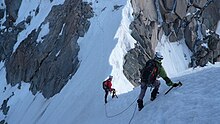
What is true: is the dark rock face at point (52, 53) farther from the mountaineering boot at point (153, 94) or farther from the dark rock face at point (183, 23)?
the mountaineering boot at point (153, 94)

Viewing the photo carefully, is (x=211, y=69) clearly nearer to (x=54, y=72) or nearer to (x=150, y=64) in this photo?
(x=150, y=64)

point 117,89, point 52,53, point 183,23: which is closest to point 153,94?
point 117,89

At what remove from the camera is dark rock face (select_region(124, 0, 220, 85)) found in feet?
108

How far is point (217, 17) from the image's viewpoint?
44.5 meters

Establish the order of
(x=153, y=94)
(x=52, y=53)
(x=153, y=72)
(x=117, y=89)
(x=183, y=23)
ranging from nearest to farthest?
(x=153, y=72) < (x=153, y=94) < (x=117, y=89) < (x=52, y=53) < (x=183, y=23)

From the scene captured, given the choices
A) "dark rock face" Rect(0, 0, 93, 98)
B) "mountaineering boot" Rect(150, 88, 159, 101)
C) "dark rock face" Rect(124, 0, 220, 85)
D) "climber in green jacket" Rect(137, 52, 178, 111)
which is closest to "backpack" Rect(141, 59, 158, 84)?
"climber in green jacket" Rect(137, 52, 178, 111)

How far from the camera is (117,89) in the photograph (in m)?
21.8

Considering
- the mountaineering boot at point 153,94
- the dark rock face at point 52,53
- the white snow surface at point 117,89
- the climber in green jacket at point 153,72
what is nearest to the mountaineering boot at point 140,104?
the white snow surface at point 117,89

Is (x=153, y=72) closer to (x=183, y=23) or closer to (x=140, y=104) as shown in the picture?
(x=140, y=104)

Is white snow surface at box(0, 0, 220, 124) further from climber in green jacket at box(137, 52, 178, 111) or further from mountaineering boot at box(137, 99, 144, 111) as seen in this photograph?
climber in green jacket at box(137, 52, 178, 111)

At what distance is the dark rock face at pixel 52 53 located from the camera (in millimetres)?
29734

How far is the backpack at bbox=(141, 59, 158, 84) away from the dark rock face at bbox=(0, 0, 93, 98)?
1486cm

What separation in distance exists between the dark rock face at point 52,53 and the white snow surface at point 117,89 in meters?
0.75

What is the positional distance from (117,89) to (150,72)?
852 centimetres
